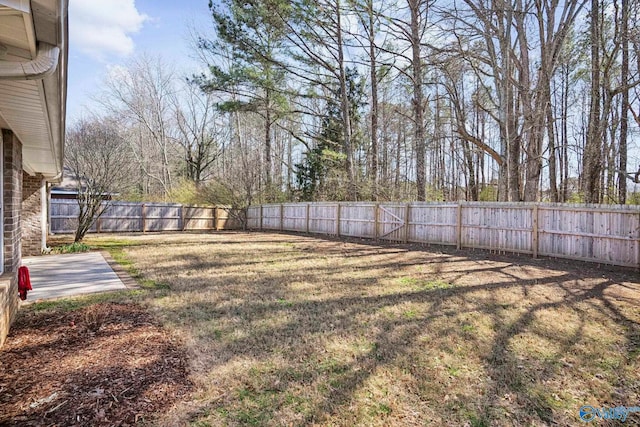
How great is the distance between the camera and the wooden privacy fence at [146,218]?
44.4 feet

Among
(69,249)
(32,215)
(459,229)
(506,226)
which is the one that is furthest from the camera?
(459,229)

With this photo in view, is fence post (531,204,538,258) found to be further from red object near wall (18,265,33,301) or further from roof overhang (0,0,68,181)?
red object near wall (18,265,33,301)

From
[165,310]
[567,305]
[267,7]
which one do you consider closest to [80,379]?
[165,310]

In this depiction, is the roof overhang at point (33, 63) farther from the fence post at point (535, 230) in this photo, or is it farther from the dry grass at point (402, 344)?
the fence post at point (535, 230)

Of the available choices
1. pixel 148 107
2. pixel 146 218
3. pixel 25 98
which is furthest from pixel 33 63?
pixel 148 107

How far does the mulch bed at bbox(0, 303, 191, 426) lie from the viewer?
209 centimetres

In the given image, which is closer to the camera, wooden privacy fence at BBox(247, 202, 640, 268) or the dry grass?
the dry grass

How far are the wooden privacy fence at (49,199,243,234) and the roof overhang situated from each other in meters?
11.7

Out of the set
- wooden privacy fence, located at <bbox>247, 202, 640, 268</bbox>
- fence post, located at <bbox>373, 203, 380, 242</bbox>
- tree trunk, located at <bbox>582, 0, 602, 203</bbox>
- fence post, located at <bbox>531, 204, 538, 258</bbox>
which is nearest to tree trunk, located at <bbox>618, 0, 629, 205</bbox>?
tree trunk, located at <bbox>582, 0, 602, 203</bbox>

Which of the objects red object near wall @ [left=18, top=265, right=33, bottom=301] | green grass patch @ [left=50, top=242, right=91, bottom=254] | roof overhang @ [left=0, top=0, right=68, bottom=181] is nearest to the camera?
roof overhang @ [left=0, top=0, right=68, bottom=181]

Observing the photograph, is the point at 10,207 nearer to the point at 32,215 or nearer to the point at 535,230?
the point at 32,215

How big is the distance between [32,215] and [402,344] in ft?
29.3

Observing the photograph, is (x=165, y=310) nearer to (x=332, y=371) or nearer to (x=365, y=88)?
(x=332, y=371)

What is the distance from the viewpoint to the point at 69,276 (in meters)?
5.83
